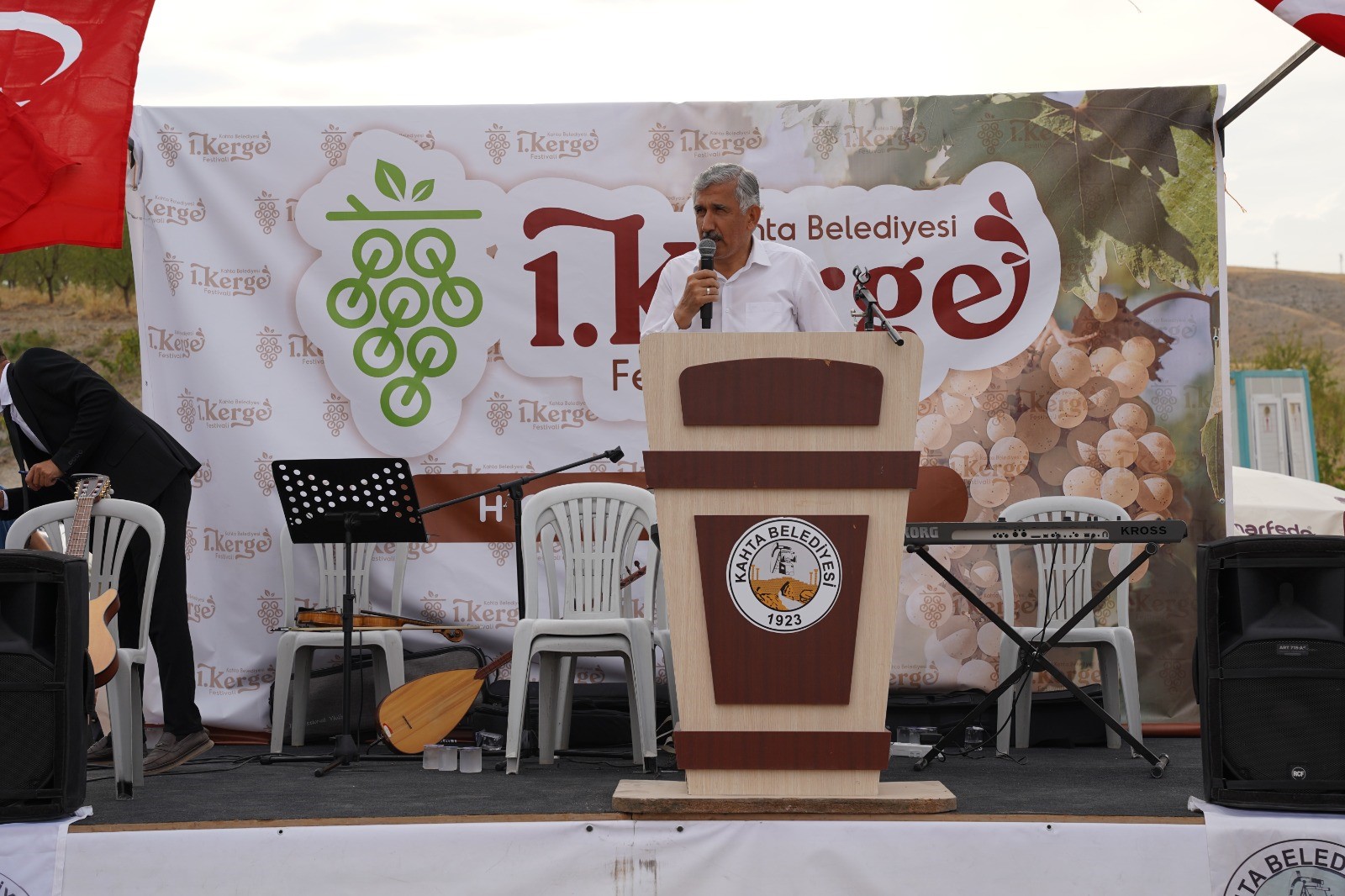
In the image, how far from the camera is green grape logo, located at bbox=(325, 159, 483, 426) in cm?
584

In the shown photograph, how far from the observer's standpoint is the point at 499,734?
507 cm

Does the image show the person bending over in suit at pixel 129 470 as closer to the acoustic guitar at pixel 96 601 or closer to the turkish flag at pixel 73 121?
the acoustic guitar at pixel 96 601

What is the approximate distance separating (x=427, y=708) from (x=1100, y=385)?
3270 mm

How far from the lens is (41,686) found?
321 cm

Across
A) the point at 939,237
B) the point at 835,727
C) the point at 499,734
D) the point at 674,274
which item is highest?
the point at 939,237

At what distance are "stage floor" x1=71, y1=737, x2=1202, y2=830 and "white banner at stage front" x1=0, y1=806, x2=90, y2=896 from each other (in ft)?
0.32

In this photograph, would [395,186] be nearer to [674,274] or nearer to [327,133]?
[327,133]

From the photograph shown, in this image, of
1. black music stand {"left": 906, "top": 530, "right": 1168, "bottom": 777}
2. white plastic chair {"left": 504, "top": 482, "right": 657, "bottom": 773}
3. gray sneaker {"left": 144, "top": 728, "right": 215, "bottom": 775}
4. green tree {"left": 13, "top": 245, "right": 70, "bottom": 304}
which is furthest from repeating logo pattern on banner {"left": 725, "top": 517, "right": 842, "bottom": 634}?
green tree {"left": 13, "top": 245, "right": 70, "bottom": 304}

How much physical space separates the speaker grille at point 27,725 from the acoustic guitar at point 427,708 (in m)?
1.56

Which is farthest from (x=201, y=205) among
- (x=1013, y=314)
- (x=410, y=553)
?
(x=1013, y=314)

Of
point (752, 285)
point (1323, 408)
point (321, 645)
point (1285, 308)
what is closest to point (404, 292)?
point (321, 645)

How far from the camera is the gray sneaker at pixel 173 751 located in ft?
14.9

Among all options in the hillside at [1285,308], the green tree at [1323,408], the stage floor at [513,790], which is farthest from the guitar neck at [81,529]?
the hillside at [1285,308]

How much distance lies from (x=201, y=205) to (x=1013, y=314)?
12.3 ft
